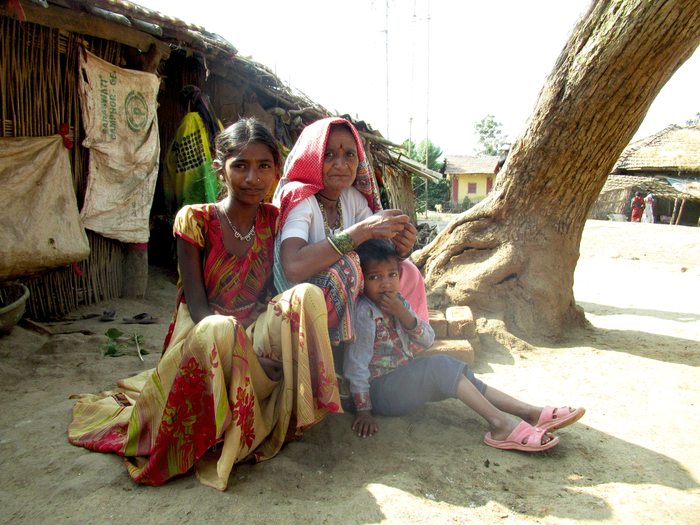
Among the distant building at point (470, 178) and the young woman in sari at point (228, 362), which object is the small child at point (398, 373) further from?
the distant building at point (470, 178)

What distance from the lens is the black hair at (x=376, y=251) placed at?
7.61ft

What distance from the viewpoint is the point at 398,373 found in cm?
228

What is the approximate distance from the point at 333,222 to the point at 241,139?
670mm

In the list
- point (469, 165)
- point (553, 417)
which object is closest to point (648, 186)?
point (469, 165)

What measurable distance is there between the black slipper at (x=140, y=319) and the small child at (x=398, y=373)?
2.73 meters

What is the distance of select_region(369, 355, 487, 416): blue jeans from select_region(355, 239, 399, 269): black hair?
56cm

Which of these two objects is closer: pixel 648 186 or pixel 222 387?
pixel 222 387

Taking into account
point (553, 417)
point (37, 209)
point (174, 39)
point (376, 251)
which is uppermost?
point (174, 39)

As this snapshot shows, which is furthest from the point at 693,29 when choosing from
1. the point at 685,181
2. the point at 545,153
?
the point at 685,181

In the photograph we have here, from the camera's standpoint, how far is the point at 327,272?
2139 millimetres

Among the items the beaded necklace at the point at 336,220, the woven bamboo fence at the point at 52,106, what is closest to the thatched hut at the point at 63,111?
the woven bamboo fence at the point at 52,106

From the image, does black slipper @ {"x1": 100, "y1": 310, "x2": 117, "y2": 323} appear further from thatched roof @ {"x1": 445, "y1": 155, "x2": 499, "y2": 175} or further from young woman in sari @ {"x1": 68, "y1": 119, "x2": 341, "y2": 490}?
thatched roof @ {"x1": 445, "y1": 155, "x2": 499, "y2": 175}

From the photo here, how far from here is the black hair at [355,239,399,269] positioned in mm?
2318

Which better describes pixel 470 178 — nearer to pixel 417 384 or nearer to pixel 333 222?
pixel 333 222
